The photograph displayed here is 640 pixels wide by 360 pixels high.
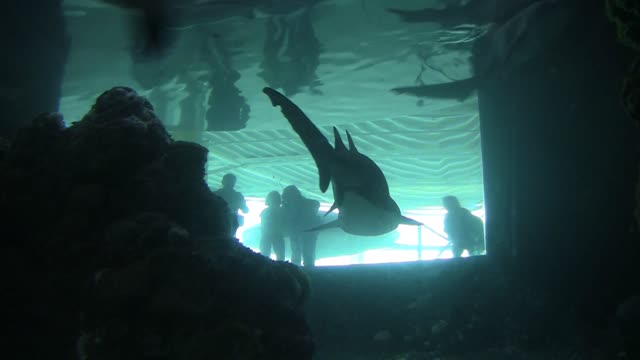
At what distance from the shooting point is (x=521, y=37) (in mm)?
8773

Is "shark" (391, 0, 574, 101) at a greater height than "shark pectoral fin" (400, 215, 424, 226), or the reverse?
"shark" (391, 0, 574, 101)

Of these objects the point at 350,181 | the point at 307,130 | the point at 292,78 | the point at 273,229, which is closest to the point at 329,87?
the point at 292,78

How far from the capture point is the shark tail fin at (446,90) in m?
11.6

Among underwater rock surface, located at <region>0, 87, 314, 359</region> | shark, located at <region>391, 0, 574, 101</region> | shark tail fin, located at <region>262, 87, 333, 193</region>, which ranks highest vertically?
shark, located at <region>391, 0, 574, 101</region>

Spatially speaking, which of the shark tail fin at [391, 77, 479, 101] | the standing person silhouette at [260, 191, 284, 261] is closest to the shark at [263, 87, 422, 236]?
the standing person silhouette at [260, 191, 284, 261]

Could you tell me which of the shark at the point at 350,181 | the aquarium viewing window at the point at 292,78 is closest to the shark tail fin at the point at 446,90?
the aquarium viewing window at the point at 292,78

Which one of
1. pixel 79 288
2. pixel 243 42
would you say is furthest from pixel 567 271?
pixel 243 42

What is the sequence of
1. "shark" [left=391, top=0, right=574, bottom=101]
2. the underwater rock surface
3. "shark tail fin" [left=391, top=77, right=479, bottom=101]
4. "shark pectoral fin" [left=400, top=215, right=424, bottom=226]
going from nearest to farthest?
the underwater rock surface < "shark pectoral fin" [left=400, top=215, right=424, bottom=226] < "shark" [left=391, top=0, right=574, bottom=101] < "shark tail fin" [left=391, top=77, right=479, bottom=101]

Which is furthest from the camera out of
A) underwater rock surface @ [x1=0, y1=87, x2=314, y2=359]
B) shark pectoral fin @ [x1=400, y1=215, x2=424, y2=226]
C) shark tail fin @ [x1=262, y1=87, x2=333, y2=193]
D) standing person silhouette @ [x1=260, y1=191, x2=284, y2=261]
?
standing person silhouette @ [x1=260, y1=191, x2=284, y2=261]

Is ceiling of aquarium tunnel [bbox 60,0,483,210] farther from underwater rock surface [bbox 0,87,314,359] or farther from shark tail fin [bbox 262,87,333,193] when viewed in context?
underwater rock surface [bbox 0,87,314,359]

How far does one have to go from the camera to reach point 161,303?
327 centimetres

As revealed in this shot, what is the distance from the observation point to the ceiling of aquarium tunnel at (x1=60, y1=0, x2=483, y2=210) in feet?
29.3

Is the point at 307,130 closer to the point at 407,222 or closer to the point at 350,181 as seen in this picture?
the point at 350,181

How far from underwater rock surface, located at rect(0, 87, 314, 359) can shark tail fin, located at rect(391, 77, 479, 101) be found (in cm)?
861
